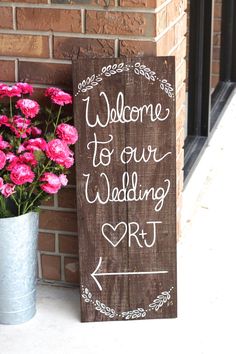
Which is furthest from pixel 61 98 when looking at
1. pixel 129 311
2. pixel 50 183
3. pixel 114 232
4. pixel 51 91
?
pixel 129 311

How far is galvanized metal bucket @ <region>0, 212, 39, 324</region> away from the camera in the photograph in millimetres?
2631

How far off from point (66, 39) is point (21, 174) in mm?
530

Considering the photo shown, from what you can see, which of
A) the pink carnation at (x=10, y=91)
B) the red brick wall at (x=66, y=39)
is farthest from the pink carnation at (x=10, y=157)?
the red brick wall at (x=66, y=39)

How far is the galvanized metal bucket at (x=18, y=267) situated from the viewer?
263cm

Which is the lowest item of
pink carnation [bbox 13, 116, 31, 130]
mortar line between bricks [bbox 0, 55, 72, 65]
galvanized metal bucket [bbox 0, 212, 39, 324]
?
galvanized metal bucket [bbox 0, 212, 39, 324]

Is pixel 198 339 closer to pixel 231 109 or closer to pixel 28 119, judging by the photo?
pixel 28 119

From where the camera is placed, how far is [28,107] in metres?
2.63

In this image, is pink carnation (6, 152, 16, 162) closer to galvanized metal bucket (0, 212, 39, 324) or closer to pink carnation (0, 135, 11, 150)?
pink carnation (0, 135, 11, 150)

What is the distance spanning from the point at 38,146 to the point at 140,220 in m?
0.45

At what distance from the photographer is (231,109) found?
4977 mm

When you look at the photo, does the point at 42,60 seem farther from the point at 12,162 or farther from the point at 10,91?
the point at 12,162

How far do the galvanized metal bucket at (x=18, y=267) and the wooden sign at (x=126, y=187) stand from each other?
17cm

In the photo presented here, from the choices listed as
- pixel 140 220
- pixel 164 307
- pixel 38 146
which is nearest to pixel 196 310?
pixel 164 307

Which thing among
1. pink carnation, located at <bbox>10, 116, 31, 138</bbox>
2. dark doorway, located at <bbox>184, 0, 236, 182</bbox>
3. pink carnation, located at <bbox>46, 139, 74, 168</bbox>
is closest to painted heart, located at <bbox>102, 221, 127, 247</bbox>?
pink carnation, located at <bbox>46, 139, 74, 168</bbox>
